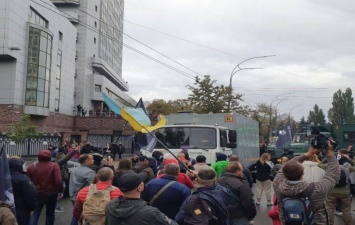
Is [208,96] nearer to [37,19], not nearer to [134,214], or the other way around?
[37,19]

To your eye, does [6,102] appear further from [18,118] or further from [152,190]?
A: [152,190]

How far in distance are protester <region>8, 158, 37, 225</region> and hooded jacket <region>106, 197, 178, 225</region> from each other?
2.89 meters

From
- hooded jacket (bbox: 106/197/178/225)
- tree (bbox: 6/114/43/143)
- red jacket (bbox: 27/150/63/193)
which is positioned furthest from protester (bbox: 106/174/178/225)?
tree (bbox: 6/114/43/143)

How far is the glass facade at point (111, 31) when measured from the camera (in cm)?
7425

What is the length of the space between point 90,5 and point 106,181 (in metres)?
64.3

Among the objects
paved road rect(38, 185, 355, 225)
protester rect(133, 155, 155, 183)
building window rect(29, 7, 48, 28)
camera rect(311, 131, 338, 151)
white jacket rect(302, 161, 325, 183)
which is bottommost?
paved road rect(38, 185, 355, 225)

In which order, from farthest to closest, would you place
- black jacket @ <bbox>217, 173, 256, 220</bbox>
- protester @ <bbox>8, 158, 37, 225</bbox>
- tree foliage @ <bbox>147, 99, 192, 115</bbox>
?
tree foliage @ <bbox>147, 99, 192, 115</bbox> → protester @ <bbox>8, 158, 37, 225</bbox> → black jacket @ <bbox>217, 173, 256, 220</bbox>

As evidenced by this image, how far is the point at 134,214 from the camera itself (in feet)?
12.0

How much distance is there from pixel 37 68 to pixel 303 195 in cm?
3917

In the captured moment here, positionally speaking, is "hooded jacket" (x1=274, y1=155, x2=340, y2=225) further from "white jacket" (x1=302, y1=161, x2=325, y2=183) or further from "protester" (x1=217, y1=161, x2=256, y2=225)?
"white jacket" (x1=302, y1=161, x2=325, y2=183)

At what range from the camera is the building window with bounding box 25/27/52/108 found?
39.6 m

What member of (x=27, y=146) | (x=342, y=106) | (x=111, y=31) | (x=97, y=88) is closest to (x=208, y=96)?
(x=27, y=146)

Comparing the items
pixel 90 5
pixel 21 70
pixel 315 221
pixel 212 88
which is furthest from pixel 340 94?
pixel 315 221

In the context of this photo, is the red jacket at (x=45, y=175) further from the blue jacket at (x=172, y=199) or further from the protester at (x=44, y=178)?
the blue jacket at (x=172, y=199)
